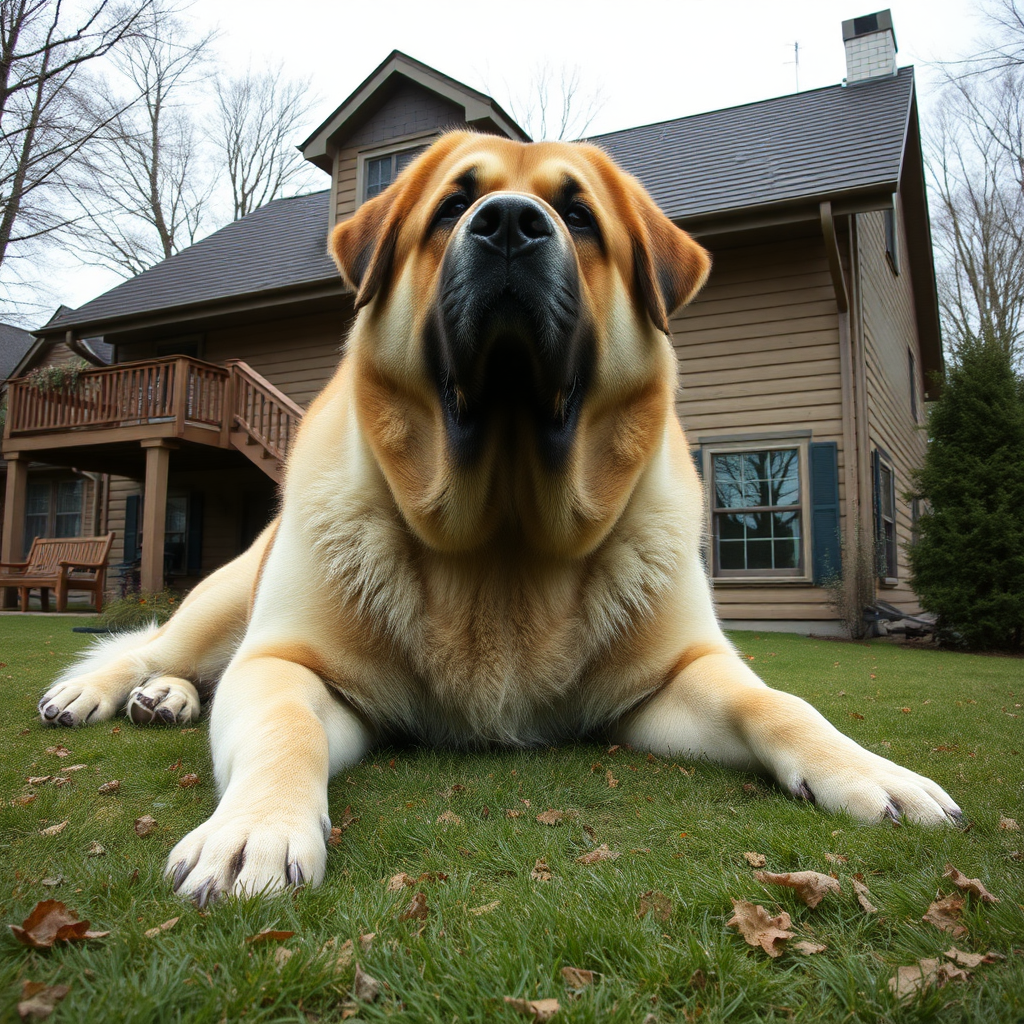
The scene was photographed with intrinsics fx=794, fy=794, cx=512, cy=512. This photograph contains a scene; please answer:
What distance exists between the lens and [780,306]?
9.88 meters

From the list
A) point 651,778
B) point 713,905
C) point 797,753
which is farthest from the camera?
point 651,778

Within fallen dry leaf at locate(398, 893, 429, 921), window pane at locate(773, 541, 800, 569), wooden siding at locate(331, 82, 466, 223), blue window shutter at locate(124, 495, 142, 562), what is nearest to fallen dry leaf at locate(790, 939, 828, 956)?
fallen dry leaf at locate(398, 893, 429, 921)

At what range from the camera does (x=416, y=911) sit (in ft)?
4.30

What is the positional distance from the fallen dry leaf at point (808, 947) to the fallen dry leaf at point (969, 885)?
0.35m

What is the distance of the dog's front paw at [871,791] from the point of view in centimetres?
172

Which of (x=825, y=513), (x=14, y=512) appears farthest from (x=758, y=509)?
(x=14, y=512)

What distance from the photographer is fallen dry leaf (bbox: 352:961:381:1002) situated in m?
1.05

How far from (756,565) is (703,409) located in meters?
2.07

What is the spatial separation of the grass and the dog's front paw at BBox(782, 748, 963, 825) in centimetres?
6

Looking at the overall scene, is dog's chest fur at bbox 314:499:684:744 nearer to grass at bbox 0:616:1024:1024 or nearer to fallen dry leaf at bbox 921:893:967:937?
grass at bbox 0:616:1024:1024

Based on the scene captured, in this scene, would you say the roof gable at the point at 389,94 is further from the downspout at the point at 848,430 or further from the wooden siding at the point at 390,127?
the downspout at the point at 848,430

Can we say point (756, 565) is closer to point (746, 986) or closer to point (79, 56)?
point (746, 986)

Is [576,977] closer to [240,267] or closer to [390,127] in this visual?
[390,127]

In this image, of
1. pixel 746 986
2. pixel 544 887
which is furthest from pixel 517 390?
pixel 746 986
